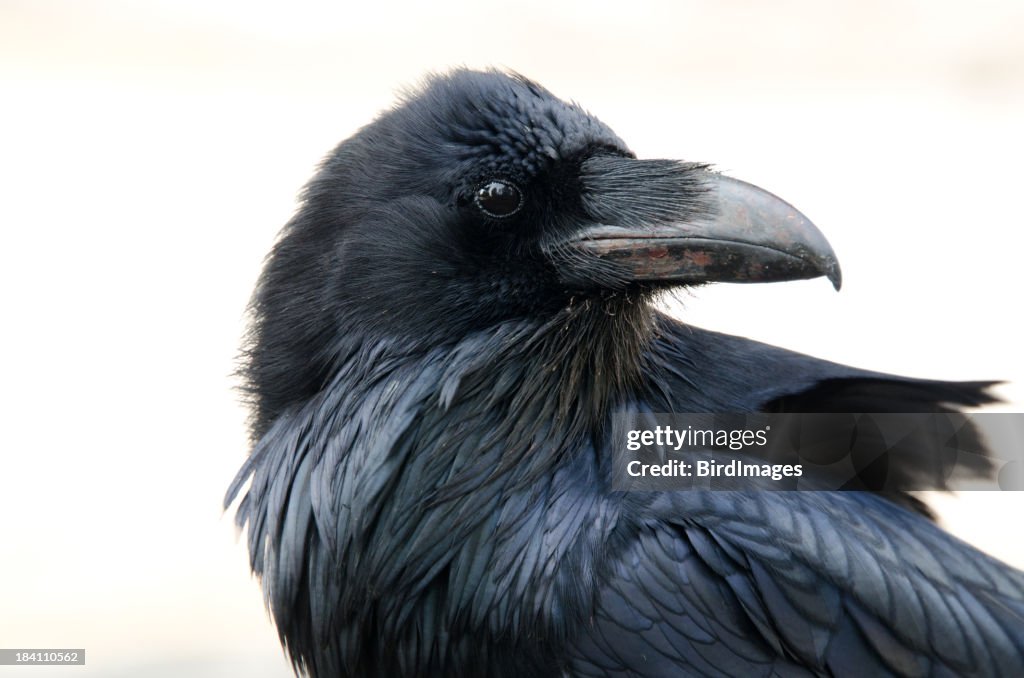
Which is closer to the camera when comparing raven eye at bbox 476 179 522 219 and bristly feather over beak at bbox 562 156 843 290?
bristly feather over beak at bbox 562 156 843 290

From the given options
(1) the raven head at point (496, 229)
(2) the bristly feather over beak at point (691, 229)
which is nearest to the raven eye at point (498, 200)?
(1) the raven head at point (496, 229)

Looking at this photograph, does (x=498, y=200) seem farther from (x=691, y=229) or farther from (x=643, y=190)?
(x=691, y=229)

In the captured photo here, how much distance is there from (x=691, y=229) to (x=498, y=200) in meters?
0.41

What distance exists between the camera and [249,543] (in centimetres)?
262

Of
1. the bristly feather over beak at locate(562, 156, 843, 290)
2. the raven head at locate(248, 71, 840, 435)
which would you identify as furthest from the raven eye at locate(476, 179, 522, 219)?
the bristly feather over beak at locate(562, 156, 843, 290)

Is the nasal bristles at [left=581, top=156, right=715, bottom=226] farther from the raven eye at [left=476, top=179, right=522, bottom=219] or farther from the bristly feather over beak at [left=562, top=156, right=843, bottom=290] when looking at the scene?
the raven eye at [left=476, top=179, right=522, bottom=219]

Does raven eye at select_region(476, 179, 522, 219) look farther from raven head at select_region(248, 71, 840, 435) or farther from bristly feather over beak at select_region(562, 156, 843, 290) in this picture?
bristly feather over beak at select_region(562, 156, 843, 290)

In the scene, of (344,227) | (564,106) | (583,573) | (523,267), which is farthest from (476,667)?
(564,106)

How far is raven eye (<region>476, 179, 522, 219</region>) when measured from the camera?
2.47m

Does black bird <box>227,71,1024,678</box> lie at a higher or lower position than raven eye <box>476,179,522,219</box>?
lower

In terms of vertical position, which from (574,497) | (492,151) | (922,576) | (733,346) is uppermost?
(492,151)

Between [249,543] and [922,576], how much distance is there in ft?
4.71

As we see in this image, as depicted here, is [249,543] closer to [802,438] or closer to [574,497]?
[574,497]

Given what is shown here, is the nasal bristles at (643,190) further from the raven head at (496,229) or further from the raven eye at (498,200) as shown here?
the raven eye at (498,200)
